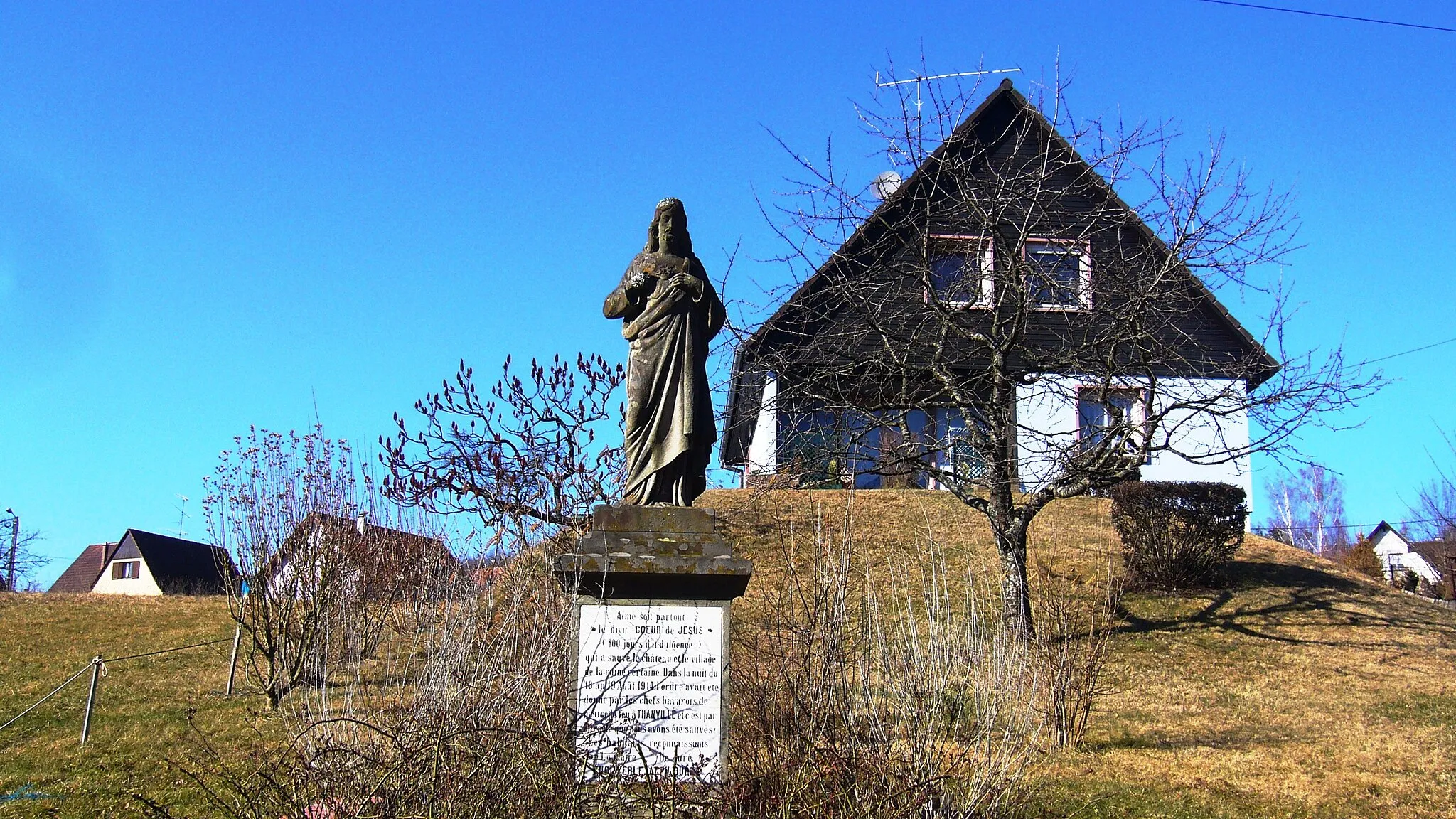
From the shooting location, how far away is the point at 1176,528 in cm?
1585

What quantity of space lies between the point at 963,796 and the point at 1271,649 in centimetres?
933

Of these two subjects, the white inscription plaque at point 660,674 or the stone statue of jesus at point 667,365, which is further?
the stone statue of jesus at point 667,365

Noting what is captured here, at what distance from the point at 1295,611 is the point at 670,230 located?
12035mm

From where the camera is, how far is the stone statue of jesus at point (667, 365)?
7.22m

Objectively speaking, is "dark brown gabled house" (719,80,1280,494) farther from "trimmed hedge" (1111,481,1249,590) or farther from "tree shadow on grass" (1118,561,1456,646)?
"tree shadow on grass" (1118,561,1456,646)

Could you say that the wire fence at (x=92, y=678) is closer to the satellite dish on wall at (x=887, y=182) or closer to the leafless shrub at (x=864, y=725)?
the leafless shrub at (x=864, y=725)

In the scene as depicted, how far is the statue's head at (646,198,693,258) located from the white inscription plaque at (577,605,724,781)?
2484 mm

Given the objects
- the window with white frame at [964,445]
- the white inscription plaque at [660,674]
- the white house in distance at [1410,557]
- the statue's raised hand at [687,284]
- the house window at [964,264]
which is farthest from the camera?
the white house in distance at [1410,557]

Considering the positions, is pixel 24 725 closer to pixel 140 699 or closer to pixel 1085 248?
pixel 140 699

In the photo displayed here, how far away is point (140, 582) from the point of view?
4053cm

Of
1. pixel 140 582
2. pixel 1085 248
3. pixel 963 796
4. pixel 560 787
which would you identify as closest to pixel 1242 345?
pixel 1085 248

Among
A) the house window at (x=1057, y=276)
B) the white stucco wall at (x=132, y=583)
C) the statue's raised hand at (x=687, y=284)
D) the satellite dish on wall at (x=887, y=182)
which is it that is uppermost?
the satellite dish on wall at (x=887, y=182)

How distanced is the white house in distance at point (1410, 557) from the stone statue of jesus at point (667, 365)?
24.0m

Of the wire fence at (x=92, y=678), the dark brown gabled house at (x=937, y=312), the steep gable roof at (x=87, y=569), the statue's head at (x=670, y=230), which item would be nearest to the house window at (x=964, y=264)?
the dark brown gabled house at (x=937, y=312)
